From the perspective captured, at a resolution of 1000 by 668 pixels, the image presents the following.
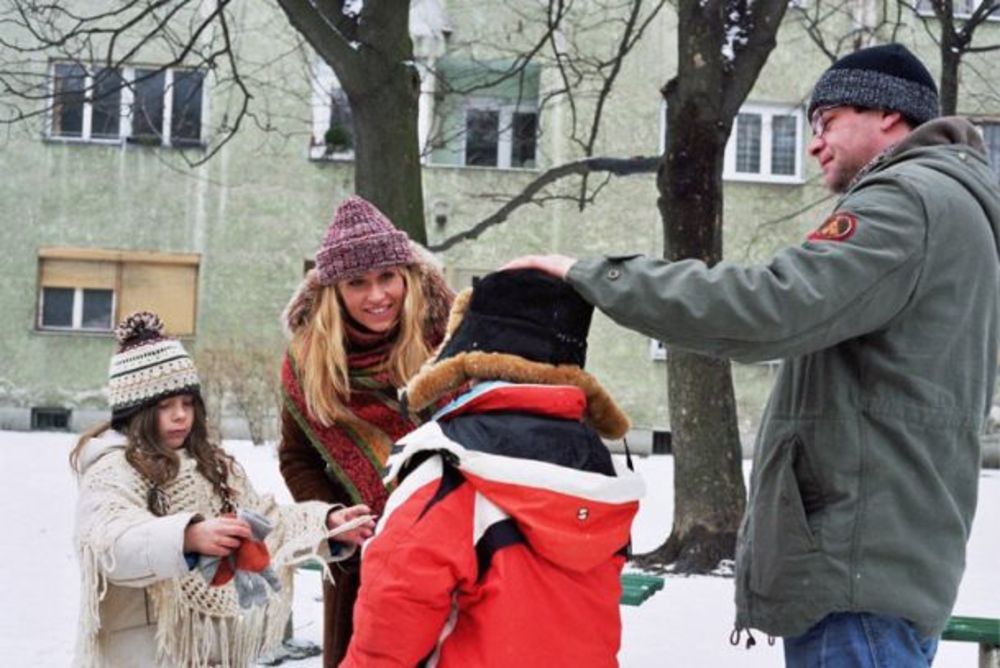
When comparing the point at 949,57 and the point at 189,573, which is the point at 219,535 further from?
the point at 949,57

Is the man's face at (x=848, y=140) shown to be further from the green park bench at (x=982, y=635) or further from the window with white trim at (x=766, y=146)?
the window with white trim at (x=766, y=146)

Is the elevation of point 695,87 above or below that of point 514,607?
above

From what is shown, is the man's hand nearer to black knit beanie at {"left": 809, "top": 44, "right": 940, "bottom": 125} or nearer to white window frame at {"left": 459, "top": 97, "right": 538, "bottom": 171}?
black knit beanie at {"left": 809, "top": 44, "right": 940, "bottom": 125}

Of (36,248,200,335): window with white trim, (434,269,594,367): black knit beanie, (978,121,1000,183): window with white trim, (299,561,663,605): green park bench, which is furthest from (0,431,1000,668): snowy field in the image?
(978,121,1000,183): window with white trim

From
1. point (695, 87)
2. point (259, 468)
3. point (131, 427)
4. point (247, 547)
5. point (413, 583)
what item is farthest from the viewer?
point (259, 468)

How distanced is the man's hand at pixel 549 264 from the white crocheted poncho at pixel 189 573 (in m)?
1.21

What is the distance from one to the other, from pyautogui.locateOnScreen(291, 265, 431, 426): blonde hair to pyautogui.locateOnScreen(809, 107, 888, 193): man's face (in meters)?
1.24

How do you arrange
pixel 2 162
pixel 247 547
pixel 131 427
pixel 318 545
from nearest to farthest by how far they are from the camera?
pixel 247 547
pixel 318 545
pixel 131 427
pixel 2 162

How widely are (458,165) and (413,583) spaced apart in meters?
18.7

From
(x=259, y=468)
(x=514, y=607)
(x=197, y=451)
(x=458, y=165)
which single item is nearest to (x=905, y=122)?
(x=514, y=607)

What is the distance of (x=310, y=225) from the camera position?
20672 mm

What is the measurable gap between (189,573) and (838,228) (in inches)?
70.4

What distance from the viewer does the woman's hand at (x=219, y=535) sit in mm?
3162

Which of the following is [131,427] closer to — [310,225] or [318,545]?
[318,545]
